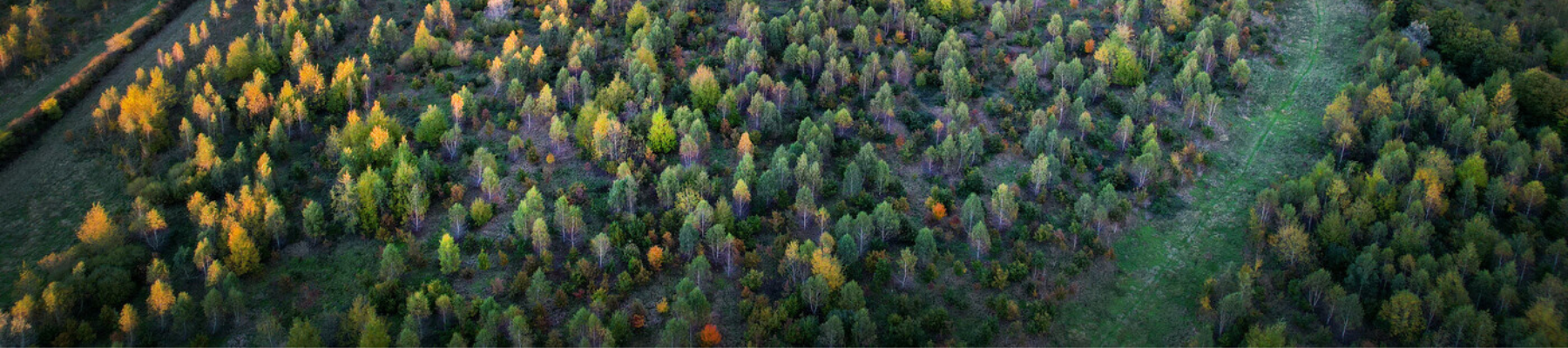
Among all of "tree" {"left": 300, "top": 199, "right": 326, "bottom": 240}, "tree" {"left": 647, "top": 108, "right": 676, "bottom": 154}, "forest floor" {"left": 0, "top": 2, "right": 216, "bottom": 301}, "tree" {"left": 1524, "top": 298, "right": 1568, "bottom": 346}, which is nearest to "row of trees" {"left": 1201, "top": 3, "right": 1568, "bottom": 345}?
"tree" {"left": 1524, "top": 298, "right": 1568, "bottom": 346}

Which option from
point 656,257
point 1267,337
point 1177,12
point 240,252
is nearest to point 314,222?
point 240,252

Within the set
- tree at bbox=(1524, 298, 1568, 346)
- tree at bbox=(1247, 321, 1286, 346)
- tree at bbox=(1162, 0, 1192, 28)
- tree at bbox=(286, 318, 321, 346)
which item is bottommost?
tree at bbox=(286, 318, 321, 346)

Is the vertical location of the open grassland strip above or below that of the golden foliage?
below

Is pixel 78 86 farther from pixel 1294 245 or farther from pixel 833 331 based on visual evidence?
pixel 1294 245

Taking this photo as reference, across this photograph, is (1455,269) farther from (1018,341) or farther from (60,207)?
(60,207)

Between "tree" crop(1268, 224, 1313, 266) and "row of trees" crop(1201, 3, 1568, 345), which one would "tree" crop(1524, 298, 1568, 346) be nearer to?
"row of trees" crop(1201, 3, 1568, 345)

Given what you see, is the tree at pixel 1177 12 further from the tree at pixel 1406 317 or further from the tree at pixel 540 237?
the tree at pixel 540 237

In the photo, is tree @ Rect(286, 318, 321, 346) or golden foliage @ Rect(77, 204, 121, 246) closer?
tree @ Rect(286, 318, 321, 346)

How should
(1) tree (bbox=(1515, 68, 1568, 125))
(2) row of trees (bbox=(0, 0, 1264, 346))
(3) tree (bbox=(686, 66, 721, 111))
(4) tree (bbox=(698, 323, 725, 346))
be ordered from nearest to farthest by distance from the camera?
(4) tree (bbox=(698, 323, 725, 346))
(2) row of trees (bbox=(0, 0, 1264, 346))
(1) tree (bbox=(1515, 68, 1568, 125))
(3) tree (bbox=(686, 66, 721, 111))
